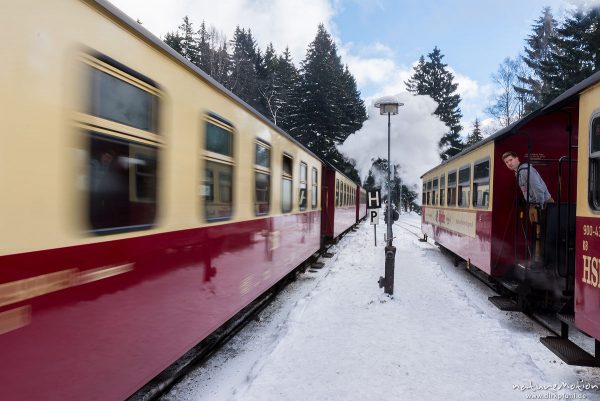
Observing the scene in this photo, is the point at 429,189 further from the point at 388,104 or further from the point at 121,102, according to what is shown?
the point at 121,102

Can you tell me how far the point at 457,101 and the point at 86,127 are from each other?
4961 cm

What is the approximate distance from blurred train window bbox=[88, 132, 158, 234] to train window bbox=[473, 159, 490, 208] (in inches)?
233

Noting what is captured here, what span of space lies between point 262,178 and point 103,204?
3115mm

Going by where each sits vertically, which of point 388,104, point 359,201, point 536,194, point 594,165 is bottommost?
point 359,201

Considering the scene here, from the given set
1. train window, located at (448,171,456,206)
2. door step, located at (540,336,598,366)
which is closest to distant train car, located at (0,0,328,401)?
door step, located at (540,336,598,366)

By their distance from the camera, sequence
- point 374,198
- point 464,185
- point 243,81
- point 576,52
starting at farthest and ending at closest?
point 243,81
point 576,52
point 374,198
point 464,185

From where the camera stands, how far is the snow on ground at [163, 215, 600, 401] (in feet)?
12.1

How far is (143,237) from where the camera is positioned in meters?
2.82

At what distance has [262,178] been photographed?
18.0 ft

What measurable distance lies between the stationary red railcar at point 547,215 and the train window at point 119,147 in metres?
3.64

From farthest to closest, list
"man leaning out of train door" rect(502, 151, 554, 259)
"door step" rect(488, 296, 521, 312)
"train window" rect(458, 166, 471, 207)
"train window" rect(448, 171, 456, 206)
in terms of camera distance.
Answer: "train window" rect(448, 171, 456, 206), "train window" rect(458, 166, 471, 207), "door step" rect(488, 296, 521, 312), "man leaning out of train door" rect(502, 151, 554, 259)

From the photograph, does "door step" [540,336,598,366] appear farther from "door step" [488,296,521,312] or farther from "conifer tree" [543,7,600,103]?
"conifer tree" [543,7,600,103]

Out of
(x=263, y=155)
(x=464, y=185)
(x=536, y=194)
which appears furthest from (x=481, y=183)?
(x=263, y=155)

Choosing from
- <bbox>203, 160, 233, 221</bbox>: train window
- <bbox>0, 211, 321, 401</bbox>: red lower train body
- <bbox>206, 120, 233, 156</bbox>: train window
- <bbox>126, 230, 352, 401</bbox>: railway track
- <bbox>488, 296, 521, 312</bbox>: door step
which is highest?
<bbox>206, 120, 233, 156</bbox>: train window
